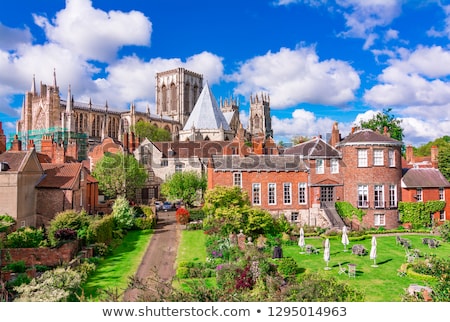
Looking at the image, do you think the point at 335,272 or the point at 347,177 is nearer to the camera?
the point at 335,272

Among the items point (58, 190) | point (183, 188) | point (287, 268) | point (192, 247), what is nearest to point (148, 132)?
point (183, 188)

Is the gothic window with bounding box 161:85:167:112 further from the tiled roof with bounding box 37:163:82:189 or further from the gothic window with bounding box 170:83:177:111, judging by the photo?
the tiled roof with bounding box 37:163:82:189

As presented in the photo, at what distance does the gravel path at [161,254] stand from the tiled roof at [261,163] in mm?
6810

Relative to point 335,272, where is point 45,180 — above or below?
above

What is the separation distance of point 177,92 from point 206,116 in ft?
159

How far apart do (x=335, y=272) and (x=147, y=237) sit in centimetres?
1485

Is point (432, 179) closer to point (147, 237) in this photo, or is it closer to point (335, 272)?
point (335, 272)

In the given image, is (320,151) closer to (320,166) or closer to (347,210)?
(320,166)

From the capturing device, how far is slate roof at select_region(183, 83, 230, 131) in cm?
7976

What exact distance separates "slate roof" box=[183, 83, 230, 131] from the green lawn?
49.9 metres

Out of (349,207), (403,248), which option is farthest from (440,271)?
(349,207)

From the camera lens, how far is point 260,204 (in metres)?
34.6

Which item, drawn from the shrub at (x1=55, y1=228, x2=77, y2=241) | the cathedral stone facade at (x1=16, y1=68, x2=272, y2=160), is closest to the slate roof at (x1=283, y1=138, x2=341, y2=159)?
the shrub at (x1=55, y1=228, x2=77, y2=241)

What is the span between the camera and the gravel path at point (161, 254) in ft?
63.7
